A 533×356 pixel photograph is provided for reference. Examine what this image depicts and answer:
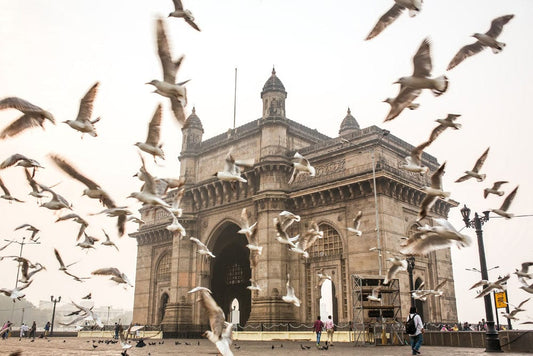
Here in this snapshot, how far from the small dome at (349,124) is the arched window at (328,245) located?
12.4 metres

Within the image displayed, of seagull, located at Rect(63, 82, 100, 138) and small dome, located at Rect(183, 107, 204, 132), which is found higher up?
small dome, located at Rect(183, 107, 204, 132)

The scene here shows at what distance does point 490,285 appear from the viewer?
9.96 m

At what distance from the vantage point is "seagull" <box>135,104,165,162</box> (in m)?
8.20

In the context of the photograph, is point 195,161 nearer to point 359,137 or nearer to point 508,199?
point 359,137

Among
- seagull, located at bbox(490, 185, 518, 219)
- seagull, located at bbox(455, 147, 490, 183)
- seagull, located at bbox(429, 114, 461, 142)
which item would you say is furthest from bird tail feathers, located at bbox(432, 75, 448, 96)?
seagull, located at bbox(490, 185, 518, 219)

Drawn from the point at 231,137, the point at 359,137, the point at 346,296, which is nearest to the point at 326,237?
the point at 346,296

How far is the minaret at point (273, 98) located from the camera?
94.3 feet

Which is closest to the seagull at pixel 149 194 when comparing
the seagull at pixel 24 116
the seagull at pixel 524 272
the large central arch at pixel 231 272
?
the seagull at pixel 24 116

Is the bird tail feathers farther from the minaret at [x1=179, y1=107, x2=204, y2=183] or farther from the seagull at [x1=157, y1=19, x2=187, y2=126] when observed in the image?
the minaret at [x1=179, y1=107, x2=204, y2=183]

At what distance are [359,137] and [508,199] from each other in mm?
15766

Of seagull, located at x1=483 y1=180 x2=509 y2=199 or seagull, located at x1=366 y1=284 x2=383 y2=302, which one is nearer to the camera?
seagull, located at x1=483 y1=180 x2=509 y2=199

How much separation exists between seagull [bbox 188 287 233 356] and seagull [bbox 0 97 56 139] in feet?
14.9

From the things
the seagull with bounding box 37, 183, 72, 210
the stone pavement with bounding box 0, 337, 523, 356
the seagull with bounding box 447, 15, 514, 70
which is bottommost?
the stone pavement with bounding box 0, 337, 523, 356

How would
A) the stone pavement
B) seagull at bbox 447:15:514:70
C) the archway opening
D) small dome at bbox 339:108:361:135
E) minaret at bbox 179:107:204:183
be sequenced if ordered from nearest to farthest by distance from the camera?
seagull at bbox 447:15:514:70 < the stone pavement < minaret at bbox 179:107:204:183 < small dome at bbox 339:108:361:135 < the archway opening
